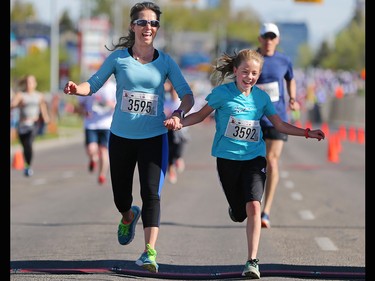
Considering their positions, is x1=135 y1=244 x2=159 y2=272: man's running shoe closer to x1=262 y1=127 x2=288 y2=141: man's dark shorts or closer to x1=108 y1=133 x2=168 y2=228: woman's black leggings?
x1=108 y1=133 x2=168 y2=228: woman's black leggings

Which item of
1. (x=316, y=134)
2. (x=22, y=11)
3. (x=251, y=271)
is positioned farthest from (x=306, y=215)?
(x=22, y=11)

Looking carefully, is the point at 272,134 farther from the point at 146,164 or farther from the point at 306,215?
the point at 146,164

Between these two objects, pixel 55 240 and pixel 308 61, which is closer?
pixel 55 240

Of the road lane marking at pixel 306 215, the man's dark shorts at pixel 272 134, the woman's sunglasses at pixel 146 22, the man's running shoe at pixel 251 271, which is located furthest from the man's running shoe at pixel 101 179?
the man's running shoe at pixel 251 271

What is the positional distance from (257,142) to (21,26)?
94.9 meters

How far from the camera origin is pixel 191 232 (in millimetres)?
11047

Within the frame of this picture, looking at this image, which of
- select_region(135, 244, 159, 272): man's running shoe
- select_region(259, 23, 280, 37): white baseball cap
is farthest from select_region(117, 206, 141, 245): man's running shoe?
select_region(259, 23, 280, 37): white baseball cap

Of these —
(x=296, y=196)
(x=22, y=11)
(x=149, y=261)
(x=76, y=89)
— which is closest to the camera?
(x=149, y=261)

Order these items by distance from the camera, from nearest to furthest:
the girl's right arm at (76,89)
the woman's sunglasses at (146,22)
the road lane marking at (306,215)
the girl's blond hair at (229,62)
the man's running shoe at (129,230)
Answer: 1. the girl's right arm at (76,89)
2. the woman's sunglasses at (146,22)
3. the girl's blond hair at (229,62)
4. the man's running shoe at (129,230)
5. the road lane marking at (306,215)

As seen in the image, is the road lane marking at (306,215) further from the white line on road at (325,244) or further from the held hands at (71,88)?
the held hands at (71,88)

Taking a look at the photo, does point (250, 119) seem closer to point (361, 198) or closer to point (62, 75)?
point (361, 198)

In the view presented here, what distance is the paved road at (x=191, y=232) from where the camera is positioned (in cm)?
816
